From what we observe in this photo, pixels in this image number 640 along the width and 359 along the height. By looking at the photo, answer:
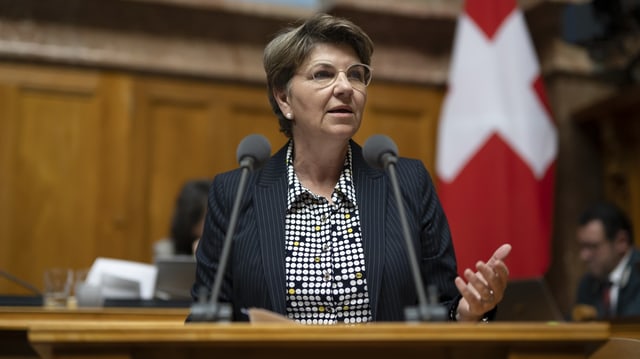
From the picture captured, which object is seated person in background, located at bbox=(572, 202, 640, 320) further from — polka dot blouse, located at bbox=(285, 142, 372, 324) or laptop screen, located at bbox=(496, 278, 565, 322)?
polka dot blouse, located at bbox=(285, 142, 372, 324)

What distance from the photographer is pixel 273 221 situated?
8.20 feet

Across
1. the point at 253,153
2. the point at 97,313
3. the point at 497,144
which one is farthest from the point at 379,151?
→ the point at 497,144

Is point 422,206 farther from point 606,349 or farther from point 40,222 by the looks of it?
point 40,222

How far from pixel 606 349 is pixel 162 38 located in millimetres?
4585

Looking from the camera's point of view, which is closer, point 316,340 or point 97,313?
point 316,340

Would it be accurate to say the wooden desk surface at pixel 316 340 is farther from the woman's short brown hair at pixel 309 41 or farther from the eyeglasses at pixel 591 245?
the eyeglasses at pixel 591 245

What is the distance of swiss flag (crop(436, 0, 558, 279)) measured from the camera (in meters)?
5.79

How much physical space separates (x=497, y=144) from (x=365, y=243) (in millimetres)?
3548

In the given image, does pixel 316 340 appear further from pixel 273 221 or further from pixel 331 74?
pixel 331 74

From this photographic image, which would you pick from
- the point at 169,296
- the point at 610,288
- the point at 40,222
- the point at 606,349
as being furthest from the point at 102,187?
the point at 606,349

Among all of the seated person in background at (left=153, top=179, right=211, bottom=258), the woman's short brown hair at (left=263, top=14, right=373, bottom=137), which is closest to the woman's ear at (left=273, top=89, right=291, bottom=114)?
the woman's short brown hair at (left=263, top=14, right=373, bottom=137)

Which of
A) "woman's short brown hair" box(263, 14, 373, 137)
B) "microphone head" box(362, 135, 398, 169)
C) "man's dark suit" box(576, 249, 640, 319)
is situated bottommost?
"man's dark suit" box(576, 249, 640, 319)

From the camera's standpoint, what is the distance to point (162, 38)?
20.2 feet

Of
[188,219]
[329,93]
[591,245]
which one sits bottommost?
[591,245]
